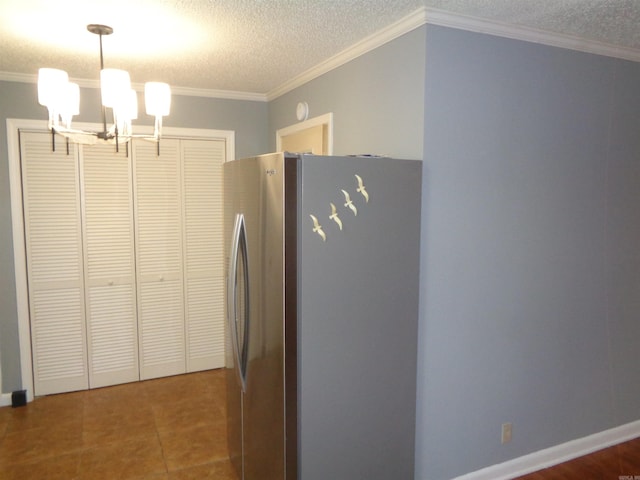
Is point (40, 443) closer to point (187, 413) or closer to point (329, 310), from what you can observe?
point (187, 413)

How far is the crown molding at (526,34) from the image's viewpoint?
2.09 metres

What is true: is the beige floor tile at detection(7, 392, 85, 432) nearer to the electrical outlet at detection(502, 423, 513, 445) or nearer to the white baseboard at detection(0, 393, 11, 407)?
the white baseboard at detection(0, 393, 11, 407)

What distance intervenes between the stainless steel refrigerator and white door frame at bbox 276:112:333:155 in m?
0.92

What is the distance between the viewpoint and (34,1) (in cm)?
196

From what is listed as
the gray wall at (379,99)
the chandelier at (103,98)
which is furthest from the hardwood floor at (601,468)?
the chandelier at (103,98)

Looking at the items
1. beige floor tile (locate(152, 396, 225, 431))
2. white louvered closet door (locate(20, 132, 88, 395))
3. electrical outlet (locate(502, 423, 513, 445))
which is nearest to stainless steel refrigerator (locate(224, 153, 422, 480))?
electrical outlet (locate(502, 423, 513, 445))

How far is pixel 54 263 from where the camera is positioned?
3502mm

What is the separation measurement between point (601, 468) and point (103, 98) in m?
3.32

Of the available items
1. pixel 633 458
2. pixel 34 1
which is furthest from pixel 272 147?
pixel 633 458

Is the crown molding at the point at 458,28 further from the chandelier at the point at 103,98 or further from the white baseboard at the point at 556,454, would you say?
the white baseboard at the point at 556,454

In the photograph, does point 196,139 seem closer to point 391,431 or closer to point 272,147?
point 272,147

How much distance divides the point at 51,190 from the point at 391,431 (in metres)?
3.00

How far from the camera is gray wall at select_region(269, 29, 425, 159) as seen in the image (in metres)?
2.14

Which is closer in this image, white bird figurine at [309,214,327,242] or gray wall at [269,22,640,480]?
white bird figurine at [309,214,327,242]
